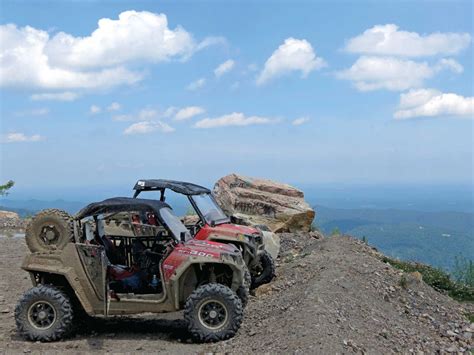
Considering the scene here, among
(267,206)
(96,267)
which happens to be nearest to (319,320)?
(96,267)

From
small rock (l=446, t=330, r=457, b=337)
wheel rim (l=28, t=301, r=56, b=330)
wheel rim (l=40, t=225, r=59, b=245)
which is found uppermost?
wheel rim (l=40, t=225, r=59, b=245)

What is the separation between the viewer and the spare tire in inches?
347

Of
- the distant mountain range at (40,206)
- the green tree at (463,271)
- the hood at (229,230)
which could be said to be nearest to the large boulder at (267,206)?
the green tree at (463,271)

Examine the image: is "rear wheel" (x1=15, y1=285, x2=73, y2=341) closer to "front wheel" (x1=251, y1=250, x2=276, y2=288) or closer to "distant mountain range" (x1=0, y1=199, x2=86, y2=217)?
"front wheel" (x1=251, y1=250, x2=276, y2=288)

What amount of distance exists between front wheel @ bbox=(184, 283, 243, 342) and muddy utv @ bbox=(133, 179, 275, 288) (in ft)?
7.91

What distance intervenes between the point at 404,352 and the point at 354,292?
6.51 ft

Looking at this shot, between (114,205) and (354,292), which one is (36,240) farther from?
(354,292)

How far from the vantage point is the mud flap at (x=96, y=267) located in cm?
871

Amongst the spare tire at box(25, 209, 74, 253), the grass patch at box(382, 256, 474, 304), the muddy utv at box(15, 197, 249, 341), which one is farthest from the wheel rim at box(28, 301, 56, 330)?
the grass patch at box(382, 256, 474, 304)

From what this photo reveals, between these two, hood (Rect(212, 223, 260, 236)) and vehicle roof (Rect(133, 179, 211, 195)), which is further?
vehicle roof (Rect(133, 179, 211, 195))

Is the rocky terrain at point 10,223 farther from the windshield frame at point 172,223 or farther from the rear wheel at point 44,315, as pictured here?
the windshield frame at point 172,223

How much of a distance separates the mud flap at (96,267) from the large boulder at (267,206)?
894 cm

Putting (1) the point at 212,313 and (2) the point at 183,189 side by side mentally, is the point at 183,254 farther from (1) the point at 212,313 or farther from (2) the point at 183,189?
(2) the point at 183,189

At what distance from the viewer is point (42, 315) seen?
8.70m
